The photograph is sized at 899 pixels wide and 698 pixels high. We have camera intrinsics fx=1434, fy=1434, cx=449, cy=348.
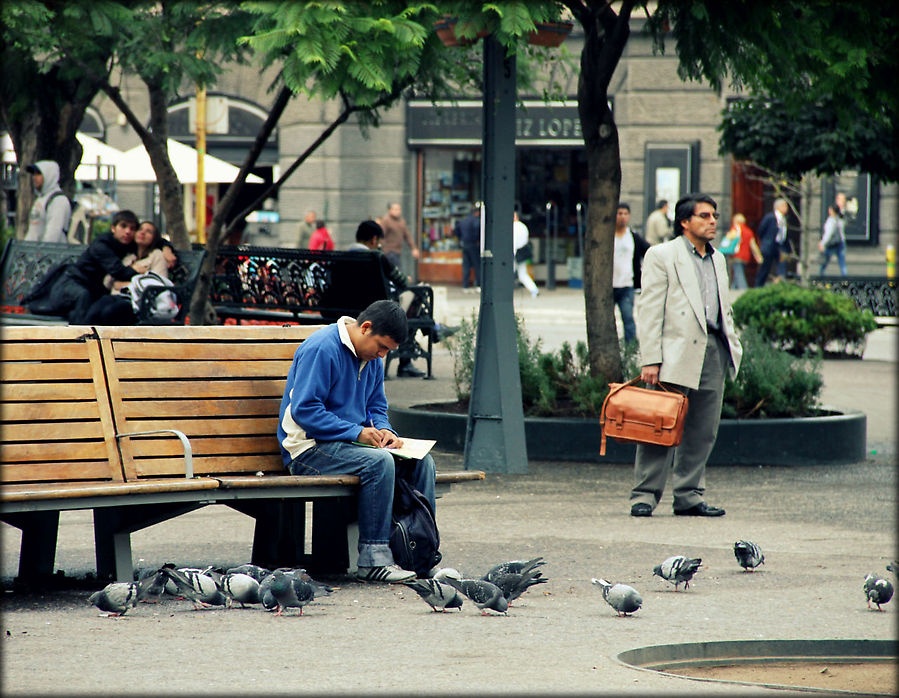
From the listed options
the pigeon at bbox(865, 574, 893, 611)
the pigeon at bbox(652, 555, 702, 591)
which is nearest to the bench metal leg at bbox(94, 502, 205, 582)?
the pigeon at bbox(652, 555, 702, 591)

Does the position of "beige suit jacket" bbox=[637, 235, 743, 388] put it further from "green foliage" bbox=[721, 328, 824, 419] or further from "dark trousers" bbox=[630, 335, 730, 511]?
"green foliage" bbox=[721, 328, 824, 419]

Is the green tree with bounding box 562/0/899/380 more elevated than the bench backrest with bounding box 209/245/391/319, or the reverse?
the green tree with bounding box 562/0/899/380

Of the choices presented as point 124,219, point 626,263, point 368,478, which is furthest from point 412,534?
point 626,263

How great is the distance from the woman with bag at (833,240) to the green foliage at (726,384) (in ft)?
51.5

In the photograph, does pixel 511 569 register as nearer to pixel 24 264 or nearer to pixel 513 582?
pixel 513 582

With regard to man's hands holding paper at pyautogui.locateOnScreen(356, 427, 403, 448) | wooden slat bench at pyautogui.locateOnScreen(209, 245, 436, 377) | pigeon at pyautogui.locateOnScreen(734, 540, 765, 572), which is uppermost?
wooden slat bench at pyautogui.locateOnScreen(209, 245, 436, 377)

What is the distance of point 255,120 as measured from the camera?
30391 mm

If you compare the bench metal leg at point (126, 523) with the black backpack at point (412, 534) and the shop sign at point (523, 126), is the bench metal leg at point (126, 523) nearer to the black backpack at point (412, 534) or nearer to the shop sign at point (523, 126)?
the black backpack at point (412, 534)

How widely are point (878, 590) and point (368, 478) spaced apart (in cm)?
214

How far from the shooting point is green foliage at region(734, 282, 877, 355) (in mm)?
17141

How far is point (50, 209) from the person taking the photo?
1473 cm

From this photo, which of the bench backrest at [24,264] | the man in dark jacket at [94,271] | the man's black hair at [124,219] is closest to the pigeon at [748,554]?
the man in dark jacket at [94,271]

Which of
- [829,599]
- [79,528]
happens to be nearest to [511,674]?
[829,599]

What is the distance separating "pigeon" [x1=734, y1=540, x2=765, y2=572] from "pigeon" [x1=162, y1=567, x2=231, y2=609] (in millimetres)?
2321
